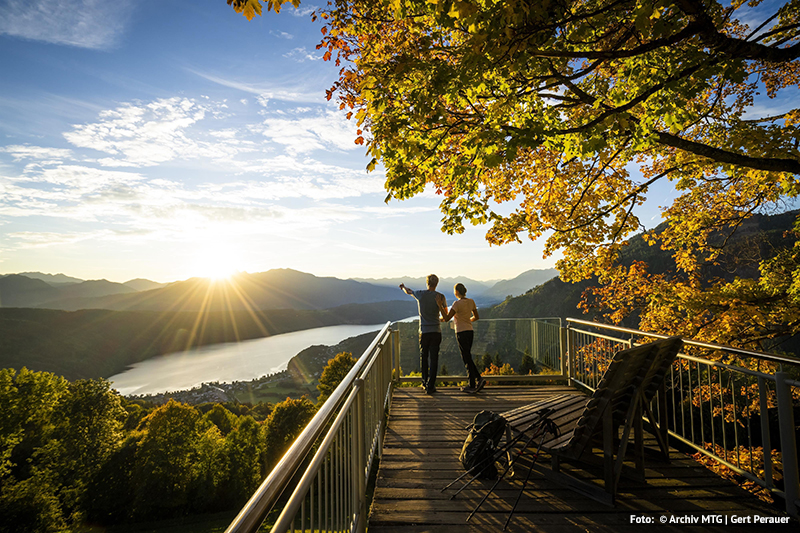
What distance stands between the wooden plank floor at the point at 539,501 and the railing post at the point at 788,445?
6.0 inches

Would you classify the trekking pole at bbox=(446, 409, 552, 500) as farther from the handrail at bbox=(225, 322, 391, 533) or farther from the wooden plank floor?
the handrail at bbox=(225, 322, 391, 533)

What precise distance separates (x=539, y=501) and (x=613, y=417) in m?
0.94

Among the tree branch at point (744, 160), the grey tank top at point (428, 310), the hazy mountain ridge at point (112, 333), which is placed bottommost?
the hazy mountain ridge at point (112, 333)

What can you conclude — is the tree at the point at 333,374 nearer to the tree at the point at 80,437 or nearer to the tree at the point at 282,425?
the tree at the point at 282,425

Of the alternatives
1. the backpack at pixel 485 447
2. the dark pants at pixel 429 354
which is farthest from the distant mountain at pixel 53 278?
the backpack at pixel 485 447

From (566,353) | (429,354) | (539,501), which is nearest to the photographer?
(539,501)

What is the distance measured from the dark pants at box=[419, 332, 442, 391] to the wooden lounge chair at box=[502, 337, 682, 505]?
9.54 feet

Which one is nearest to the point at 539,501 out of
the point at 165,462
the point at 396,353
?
the point at 396,353

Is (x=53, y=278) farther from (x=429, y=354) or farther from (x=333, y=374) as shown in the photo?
(x=429, y=354)

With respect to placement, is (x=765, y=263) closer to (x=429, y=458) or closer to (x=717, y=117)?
(x=717, y=117)

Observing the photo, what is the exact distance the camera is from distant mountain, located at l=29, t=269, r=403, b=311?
10938 cm

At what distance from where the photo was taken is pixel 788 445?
277 cm

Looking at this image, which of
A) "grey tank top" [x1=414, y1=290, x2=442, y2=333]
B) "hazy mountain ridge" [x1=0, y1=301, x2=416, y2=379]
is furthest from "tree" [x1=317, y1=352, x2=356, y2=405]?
"hazy mountain ridge" [x1=0, y1=301, x2=416, y2=379]

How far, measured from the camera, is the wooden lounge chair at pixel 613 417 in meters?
3.06
